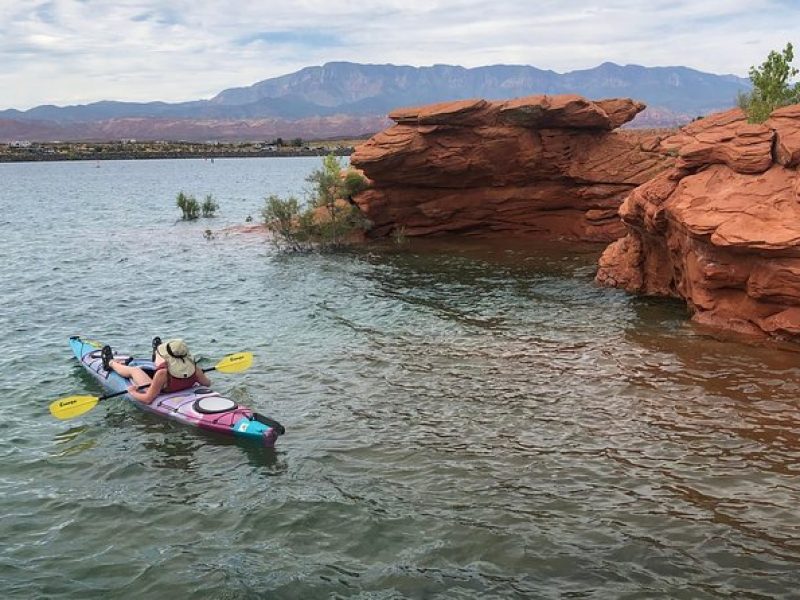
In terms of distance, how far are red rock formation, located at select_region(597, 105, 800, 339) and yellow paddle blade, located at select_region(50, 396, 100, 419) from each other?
17.7 m

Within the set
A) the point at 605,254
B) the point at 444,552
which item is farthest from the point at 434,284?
the point at 444,552

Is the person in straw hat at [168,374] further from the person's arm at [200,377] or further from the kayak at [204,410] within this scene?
the kayak at [204,410]

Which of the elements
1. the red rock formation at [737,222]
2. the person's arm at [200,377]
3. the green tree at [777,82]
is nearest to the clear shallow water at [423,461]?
the person's arm at [200,377]

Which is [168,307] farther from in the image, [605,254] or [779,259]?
[779,259]

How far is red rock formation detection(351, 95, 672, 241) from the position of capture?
39875 millimetres

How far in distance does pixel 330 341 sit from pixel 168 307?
910 centimetres

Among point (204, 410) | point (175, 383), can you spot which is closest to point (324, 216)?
point (175, 383)

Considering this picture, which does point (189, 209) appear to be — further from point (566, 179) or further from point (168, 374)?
point (168, 374)

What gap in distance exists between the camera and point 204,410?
667 inches

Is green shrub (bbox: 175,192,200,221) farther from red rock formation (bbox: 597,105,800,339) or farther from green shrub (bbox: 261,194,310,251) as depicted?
red rock formation (bbox: 597,105,800,339)

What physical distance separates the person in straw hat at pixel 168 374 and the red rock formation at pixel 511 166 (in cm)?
2363

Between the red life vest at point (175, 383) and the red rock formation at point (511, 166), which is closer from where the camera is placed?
the red life vest at point (175, 383)

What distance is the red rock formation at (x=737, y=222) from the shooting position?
67.0 ft

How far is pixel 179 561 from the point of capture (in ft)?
38.5
